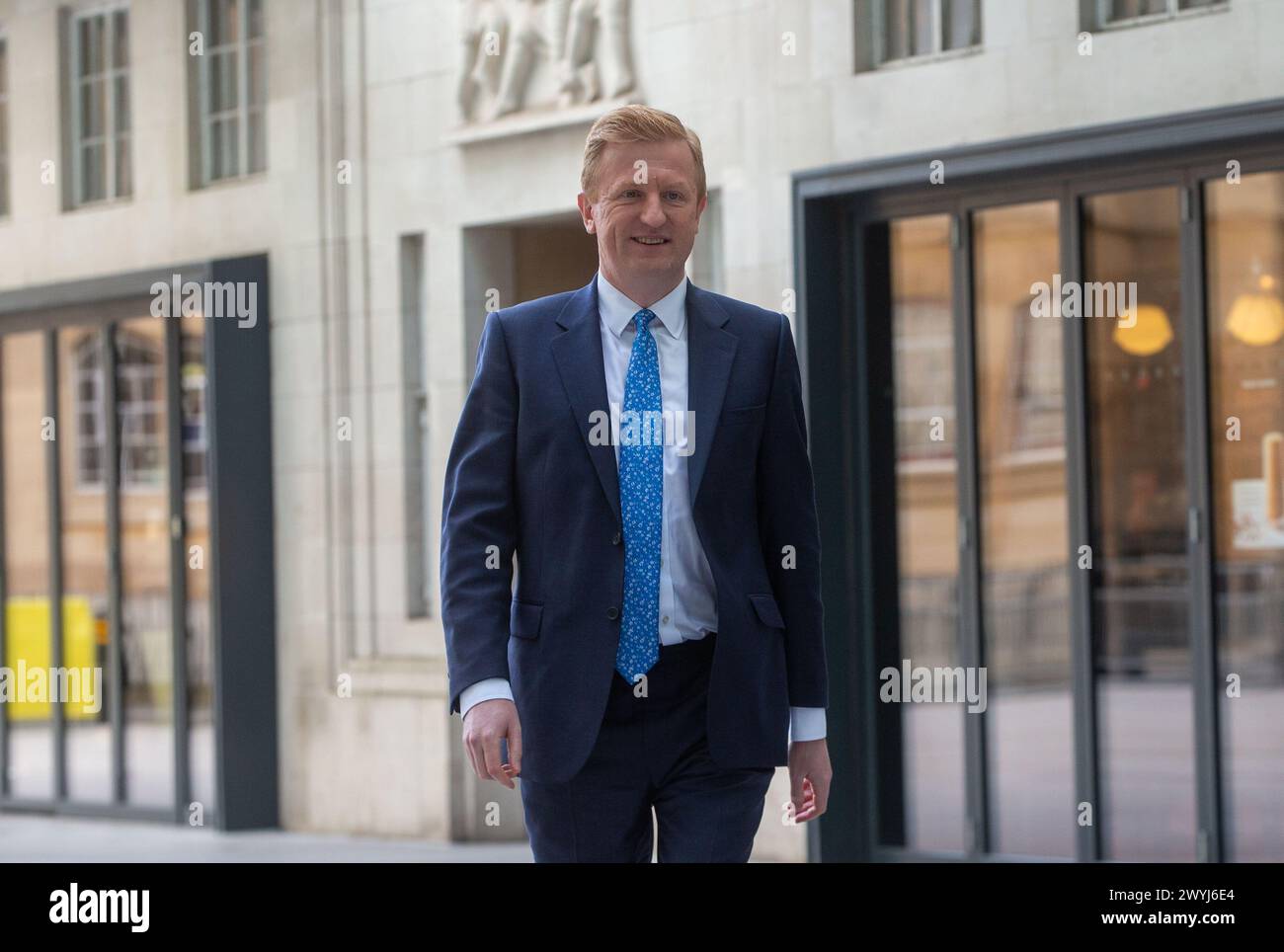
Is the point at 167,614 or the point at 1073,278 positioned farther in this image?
the point at 167,614

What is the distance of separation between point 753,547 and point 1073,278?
470 cm

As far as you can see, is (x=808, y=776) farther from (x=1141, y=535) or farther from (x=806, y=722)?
(x=1141, y=535)

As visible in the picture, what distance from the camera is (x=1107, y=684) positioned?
1694cm

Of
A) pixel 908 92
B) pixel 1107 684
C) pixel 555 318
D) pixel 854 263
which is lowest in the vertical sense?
pixel 1107 684

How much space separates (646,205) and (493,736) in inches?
40.4

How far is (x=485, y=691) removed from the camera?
369cm

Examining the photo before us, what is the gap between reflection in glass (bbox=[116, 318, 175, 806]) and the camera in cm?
1166

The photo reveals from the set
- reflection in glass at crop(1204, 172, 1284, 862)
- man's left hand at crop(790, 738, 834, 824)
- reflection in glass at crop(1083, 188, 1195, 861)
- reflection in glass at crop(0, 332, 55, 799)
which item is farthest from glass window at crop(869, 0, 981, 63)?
reflection in glass at crop(0, 332, 55, 799)

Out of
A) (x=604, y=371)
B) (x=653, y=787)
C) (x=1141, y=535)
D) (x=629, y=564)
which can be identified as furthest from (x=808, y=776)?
(x=1141, y=535)

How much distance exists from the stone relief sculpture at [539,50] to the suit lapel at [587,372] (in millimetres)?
5585

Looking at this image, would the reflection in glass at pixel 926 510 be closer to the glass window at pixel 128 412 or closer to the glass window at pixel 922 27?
the glass window at pixel 922 27
